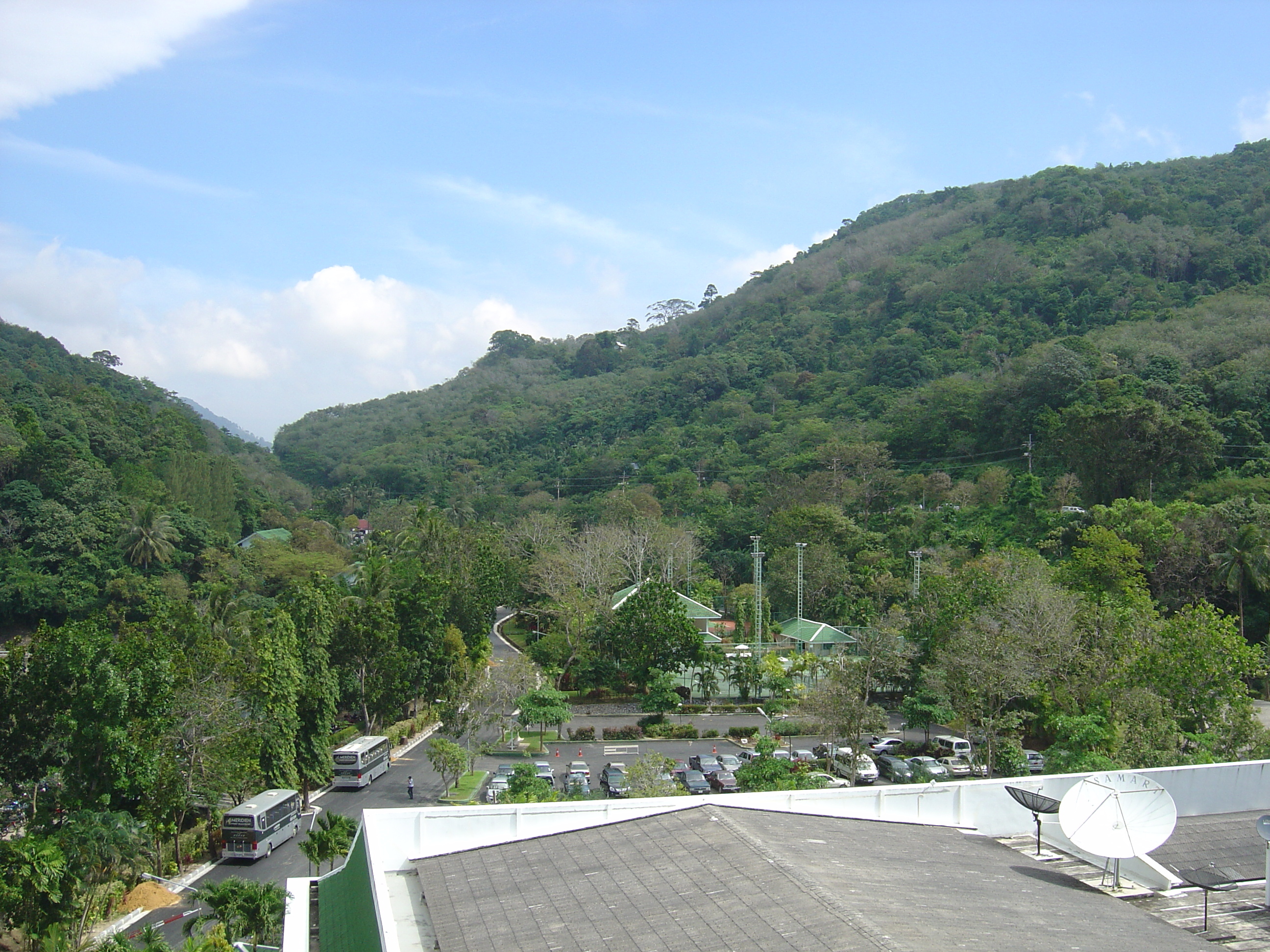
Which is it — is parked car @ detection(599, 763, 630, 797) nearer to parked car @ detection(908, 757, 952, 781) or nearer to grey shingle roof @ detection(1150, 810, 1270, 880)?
parked car @ detection(908, 757, 952, 781)

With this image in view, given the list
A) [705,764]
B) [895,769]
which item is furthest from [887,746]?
[705,764]

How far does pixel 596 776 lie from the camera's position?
24875 mm

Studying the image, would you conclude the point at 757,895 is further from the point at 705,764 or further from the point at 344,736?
the point at 344,736

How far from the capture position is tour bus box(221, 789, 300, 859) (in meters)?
18.8

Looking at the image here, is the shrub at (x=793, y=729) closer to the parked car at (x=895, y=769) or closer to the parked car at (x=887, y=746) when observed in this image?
the parked car at (x=887, y=746)

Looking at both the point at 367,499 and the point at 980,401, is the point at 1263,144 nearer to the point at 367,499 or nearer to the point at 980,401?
the point at 980,401

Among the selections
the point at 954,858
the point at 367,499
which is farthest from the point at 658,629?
the point at 367,499

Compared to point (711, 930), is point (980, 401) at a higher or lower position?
higher

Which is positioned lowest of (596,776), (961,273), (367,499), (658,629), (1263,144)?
(596,776)

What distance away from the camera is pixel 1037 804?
8320 millimetres

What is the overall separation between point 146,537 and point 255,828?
34.4 metres

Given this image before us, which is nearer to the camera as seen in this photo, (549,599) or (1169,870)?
(1169,870)

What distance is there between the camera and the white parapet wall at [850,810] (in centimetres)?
820

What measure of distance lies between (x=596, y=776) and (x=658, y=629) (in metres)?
7.42
